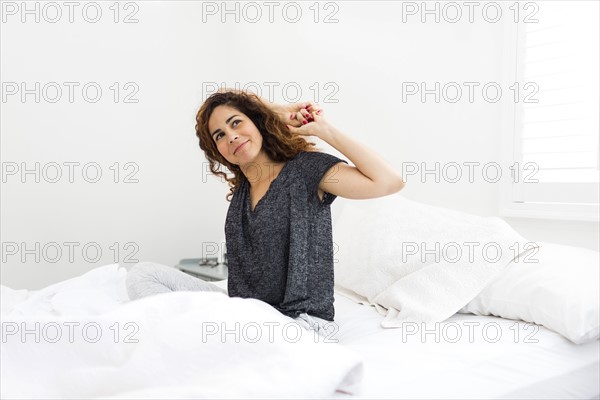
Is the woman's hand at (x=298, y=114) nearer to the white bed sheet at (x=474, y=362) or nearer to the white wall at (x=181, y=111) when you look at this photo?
the white bed sheet at (x=474, y=362)

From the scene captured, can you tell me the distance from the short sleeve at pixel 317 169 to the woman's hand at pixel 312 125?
0.21ft

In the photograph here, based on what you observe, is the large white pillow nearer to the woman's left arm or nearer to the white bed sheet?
the white bed sheet

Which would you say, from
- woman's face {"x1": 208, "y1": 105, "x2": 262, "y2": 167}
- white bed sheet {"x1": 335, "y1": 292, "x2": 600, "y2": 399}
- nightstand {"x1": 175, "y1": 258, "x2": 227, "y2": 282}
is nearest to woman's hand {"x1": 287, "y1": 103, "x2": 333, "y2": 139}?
woman's face {"x1": 208, "y1": 105, "x2": 262, "y2": 167}

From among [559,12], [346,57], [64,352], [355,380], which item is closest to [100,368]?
[64,352]

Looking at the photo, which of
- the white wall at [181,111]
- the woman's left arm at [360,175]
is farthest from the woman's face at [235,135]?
the white wall at [181,111]

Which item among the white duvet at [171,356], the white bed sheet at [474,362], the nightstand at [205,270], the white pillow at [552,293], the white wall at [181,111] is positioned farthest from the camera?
the nightstand at [205,270]

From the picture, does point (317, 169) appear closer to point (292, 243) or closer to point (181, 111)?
point (292, 243)

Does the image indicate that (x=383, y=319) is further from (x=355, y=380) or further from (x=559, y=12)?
(x=559, y=12)

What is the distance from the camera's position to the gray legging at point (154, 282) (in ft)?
4.95

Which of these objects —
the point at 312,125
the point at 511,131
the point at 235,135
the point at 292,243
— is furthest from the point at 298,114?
the point at 511,131

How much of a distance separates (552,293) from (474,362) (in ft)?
1.16

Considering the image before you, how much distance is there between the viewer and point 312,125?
63.9 inches

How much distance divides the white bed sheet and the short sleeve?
39 centimetres

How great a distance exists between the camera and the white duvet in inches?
36.6
